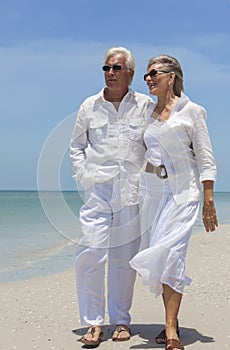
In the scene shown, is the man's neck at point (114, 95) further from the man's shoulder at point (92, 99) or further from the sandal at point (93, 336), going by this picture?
the sandal at point (93, 336)

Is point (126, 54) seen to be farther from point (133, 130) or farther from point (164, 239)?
point (164, 239)

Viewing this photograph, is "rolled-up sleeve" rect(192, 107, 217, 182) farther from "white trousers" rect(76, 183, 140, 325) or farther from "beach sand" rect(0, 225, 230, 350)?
"beach sand" rect(0, 225, 230, 350)

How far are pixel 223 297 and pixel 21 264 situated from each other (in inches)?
213

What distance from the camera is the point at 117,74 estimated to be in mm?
4926

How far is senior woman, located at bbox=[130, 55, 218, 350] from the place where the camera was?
4602 mm

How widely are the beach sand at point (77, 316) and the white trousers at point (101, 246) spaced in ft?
1.02

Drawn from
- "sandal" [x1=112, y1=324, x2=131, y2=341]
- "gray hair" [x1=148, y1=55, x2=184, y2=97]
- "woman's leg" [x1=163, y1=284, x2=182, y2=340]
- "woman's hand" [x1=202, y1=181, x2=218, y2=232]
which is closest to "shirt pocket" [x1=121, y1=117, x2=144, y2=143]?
"gray hair" [x1=148, y1=55, x2=184, y2=97]

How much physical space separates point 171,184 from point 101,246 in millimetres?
728

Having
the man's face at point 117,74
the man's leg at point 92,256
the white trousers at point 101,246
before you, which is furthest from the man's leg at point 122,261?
the man's face at point 117,74

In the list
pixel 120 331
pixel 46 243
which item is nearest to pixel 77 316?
pixel 120 331

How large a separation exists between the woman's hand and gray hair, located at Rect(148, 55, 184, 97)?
752 mm

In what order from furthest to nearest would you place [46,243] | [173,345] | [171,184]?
→ 1. [46,243]
2. [171,184]
3. [173,345]

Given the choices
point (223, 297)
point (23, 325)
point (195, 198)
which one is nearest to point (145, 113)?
point (195, 198)

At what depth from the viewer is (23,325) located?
5715 mm
